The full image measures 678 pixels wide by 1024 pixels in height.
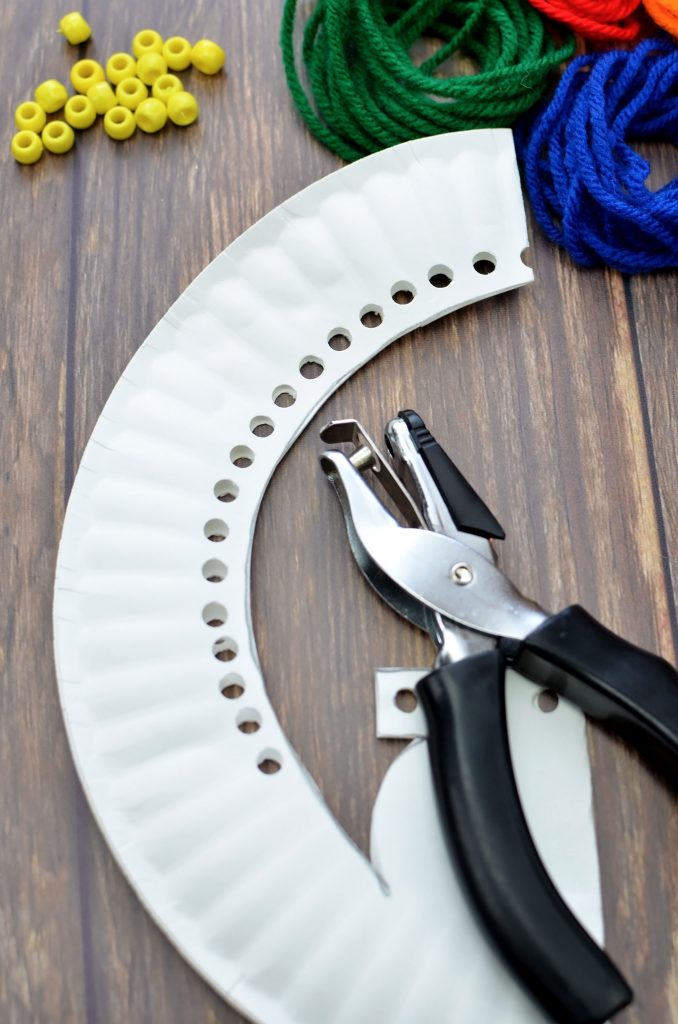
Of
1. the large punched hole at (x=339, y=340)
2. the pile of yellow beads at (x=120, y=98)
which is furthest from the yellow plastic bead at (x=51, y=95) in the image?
the large punched hole at (x=339, y=340)

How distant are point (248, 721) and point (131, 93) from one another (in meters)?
0.43

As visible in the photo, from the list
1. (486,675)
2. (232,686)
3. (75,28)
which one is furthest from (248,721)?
(75,28)

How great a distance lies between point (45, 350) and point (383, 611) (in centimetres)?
26

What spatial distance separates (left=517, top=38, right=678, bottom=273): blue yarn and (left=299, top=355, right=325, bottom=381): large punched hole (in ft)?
0.55

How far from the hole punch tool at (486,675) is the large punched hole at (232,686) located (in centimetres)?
9

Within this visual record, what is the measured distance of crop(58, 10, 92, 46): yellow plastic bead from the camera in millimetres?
700

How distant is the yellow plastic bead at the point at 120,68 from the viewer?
68 centimetres

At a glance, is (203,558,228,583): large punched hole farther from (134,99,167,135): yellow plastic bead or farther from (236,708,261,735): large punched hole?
(134,99,167,135): yellow plastic bead

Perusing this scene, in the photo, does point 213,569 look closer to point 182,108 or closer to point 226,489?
point 226,489

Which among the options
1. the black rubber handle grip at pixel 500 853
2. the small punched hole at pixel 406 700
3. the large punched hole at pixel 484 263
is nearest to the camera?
the black rubber handle grip at pixel 500 853

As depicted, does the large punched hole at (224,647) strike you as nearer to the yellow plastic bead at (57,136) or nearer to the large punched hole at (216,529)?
the large punched hole at (216,529)

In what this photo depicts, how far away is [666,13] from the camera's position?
2.10 ft

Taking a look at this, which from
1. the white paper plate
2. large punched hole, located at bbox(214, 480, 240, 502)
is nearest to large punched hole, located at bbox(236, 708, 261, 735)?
the white paper plate

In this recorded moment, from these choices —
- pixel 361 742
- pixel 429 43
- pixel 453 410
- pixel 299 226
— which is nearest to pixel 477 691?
pixel 361 742
